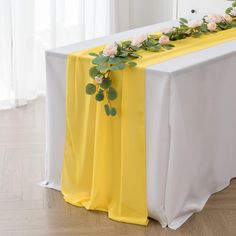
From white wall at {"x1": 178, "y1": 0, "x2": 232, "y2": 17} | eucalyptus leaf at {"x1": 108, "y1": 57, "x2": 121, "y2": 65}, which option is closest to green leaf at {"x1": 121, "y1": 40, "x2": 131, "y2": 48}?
eucalyptus leaf at {"x1": 108, "y1": 57, "x2": 121, "y2": 65}

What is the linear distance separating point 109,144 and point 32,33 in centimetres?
189

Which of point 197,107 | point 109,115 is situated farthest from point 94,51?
point 197,107

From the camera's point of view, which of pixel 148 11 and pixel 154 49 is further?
pixel 148 11

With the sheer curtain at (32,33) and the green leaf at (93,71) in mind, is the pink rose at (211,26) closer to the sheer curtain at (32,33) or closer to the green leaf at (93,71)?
the green leaf at (93,71)

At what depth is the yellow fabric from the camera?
2.82 m

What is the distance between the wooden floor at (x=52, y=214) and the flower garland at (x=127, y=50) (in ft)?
1.79

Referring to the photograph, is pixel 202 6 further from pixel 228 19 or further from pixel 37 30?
pixel 37 30

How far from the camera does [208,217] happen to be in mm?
2992

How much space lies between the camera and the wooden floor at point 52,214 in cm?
288

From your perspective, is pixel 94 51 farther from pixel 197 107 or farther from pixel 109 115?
pixel 197 107

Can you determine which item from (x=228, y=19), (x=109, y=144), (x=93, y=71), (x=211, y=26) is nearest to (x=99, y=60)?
(x=93, y=71)

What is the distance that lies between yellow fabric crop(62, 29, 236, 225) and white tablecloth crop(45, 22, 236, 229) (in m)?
0.05

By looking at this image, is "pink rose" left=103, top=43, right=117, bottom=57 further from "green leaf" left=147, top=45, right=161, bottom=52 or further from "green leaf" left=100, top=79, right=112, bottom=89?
"green leaf" left=147, top=45, right=161, bottom=52

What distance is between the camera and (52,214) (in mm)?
3023
